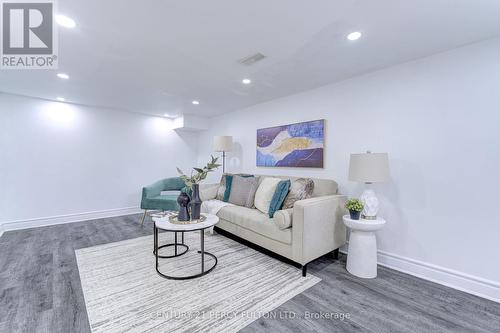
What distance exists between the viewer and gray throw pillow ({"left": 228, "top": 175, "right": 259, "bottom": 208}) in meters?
3.20

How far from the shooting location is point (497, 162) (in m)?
1.82

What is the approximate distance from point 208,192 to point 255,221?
1.46 metres

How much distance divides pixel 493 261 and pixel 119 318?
3.09 m

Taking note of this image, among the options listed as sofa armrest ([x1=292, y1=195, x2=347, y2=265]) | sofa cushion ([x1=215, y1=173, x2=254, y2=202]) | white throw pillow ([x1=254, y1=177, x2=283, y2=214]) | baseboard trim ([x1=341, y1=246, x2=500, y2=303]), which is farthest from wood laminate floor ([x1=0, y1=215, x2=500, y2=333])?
sofa cushion ([x1=215, y1=173, x2=254, y2=202])

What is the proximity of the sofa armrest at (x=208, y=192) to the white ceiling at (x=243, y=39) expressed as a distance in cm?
171

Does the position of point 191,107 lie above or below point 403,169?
above

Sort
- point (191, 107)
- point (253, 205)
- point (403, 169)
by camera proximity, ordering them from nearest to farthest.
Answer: point (403, 169)
point (253, 205)
point (191, 107)

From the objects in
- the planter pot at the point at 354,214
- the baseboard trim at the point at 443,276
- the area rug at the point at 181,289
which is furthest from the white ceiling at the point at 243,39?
the area rug at the point at 181,289

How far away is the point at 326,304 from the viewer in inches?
68.8

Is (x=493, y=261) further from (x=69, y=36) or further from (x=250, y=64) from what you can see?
(x=69, y=36)

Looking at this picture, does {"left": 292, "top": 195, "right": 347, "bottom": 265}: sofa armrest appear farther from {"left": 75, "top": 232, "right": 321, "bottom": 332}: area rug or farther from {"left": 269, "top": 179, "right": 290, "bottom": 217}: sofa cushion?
{"left": 269, "top": 179, "right": 290, "bottom": 217}: sofa cushion

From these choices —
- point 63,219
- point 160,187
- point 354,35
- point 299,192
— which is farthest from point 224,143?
point 63,219

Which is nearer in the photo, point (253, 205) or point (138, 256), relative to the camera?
point (138, 256)

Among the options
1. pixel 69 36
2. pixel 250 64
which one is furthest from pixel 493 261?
pixel 69 36
